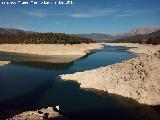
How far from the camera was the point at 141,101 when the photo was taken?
1277 inches

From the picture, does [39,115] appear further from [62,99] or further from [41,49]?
[41,49]

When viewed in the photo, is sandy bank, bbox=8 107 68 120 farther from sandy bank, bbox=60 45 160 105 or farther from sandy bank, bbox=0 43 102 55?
sandy bank, bbox=0 43 102 55

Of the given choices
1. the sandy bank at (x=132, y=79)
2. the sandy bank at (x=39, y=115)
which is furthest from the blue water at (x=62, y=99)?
the sandy bank at (x=132, y=79)

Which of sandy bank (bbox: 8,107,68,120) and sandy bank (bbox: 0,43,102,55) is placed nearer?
sandy bank (bbox: 8,107,68,120)

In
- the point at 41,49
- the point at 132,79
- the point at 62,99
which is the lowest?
the point at 62,99

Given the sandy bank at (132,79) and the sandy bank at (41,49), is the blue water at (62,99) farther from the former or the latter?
the sandy bank at (41,49)

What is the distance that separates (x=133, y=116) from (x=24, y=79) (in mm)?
21997

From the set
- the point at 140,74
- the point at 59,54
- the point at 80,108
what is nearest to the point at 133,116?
the point at 80,108

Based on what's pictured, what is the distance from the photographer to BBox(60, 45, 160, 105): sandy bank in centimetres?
3356

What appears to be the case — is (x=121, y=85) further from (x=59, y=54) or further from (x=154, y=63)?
(x=59, y=54)

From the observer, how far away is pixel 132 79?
36.7 m

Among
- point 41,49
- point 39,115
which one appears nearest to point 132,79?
point 39,115

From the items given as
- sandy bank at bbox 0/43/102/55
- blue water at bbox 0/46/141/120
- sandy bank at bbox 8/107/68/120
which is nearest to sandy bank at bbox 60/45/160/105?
blue water at bbox 0/46/141/120

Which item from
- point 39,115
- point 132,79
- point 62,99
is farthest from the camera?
point 132,79
